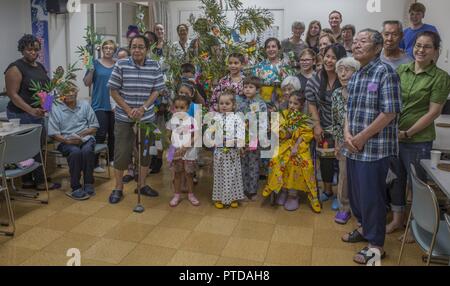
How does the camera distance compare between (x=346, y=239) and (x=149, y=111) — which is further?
(x=149, y=111)

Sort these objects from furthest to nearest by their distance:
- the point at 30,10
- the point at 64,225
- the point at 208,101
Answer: the point at 30,10, the point at 208,101, the point at 64,225

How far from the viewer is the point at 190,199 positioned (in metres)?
3.70

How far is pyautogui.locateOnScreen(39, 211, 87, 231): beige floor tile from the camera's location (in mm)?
3146

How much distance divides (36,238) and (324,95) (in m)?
2.54


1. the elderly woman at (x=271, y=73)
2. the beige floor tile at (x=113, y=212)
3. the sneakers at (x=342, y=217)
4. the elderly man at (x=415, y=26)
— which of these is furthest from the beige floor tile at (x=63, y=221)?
the elderly man at (x=415, y=26)

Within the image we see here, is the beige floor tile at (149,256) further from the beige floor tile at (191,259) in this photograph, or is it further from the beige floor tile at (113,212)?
the beige floor tile at (113,212)

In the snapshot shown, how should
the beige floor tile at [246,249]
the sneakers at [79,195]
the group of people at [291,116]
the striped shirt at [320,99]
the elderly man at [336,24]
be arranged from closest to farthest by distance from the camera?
1. the group of people at [291,116]
2. the beige floor tile at [246,249]
3. the striped shirt at [320,99]
4. the sneakers at [79,195]
5. the elderly man at [336,24]

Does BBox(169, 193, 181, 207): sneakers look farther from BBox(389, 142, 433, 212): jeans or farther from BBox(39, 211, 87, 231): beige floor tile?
BBox(389, 142, 433, 212): jeans

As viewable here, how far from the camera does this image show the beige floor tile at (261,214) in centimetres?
336

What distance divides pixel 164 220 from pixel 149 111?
99 centimetres

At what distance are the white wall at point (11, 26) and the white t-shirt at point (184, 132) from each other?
282 centimetres
